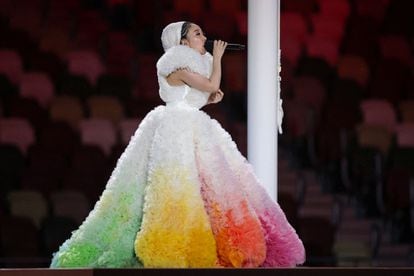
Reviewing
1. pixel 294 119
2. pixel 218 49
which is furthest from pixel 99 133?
pixel 218 49

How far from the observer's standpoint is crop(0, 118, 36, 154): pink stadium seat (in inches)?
325

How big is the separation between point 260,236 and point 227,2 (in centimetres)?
499

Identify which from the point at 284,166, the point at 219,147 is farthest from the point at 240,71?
the point at 219,147

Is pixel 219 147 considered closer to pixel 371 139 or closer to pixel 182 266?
pixel 182 266

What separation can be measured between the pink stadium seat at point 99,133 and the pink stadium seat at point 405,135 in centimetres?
167

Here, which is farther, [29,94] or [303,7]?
[303,7]

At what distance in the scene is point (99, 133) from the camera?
8.34 m

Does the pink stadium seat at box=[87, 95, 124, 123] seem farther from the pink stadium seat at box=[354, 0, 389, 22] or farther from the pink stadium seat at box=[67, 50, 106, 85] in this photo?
the pink stadium seat at box=[354, 0, 389, 22]

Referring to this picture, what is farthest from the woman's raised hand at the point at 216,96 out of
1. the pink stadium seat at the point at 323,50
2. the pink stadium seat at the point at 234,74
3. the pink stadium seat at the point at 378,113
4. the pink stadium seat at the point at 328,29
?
the pink stadium seat at the point at 328,29

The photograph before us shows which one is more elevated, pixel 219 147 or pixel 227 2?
pixel 227 2

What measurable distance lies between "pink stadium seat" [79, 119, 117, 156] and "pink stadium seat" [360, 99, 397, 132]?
5.02 feet

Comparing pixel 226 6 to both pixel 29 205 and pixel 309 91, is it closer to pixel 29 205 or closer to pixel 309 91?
pixel 309 91

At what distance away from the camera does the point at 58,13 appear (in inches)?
388

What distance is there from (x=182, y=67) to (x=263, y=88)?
0.65m
